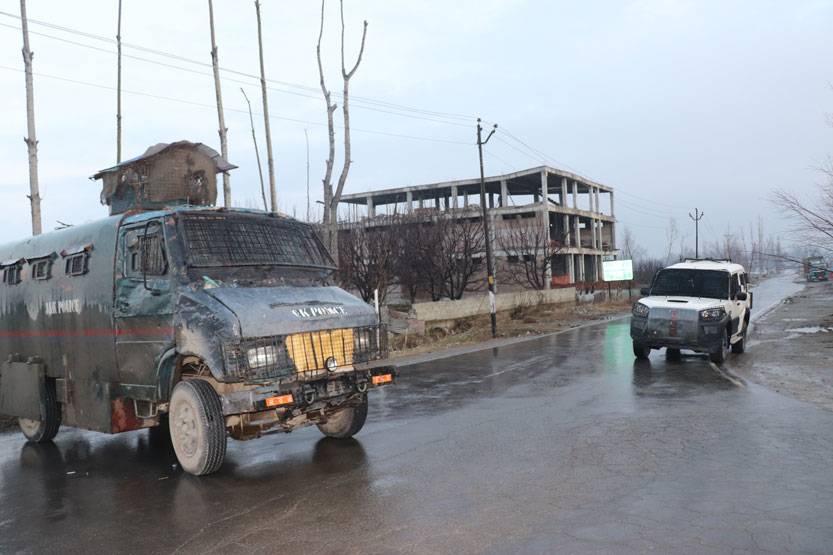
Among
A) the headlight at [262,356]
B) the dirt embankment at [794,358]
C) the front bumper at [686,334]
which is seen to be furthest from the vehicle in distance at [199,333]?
the front bumper at [686,334]

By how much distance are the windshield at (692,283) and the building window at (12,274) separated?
1265cm

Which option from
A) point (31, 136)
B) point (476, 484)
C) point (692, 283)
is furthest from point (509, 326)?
point (476, 484)

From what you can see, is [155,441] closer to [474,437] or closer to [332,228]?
[474,437]

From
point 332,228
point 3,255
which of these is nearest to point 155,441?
point 3,255

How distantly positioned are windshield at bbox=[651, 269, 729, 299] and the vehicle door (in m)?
11.8

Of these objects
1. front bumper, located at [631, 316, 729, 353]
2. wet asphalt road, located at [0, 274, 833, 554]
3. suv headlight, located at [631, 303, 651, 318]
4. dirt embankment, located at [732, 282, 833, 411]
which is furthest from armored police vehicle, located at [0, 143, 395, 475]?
suv headlight, located at [631, 303, 651, 318]

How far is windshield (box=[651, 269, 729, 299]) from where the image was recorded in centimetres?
1545

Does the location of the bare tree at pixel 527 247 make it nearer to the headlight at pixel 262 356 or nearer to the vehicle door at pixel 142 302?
the vehicle door at pixel 142 302

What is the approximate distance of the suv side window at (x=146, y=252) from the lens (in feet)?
24.8

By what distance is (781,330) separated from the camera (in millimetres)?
22781

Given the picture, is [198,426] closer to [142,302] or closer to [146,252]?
[142,302]

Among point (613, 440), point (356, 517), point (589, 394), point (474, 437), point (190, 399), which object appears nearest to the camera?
point (356, 517)

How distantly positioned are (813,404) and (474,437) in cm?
517

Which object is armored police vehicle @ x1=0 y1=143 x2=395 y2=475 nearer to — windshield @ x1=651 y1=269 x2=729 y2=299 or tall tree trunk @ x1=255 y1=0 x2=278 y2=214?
windshield @ x1=651 y1=269 x2=729 y2=299
